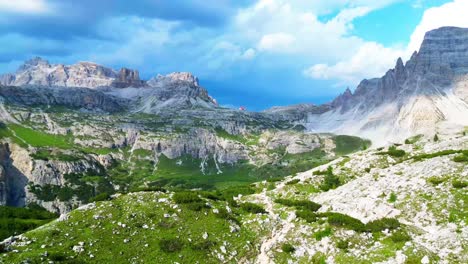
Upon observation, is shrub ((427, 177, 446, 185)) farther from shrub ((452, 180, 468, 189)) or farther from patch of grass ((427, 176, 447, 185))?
shrub ((452, 180, 468, 189))

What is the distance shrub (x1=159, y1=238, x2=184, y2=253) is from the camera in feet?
122

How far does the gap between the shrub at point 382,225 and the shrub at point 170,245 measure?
17.5 meters

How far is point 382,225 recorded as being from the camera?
120 feet

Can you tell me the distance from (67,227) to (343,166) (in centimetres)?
4745

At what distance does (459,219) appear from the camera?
35.9m

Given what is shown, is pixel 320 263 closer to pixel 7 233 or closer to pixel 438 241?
pixel 438 241

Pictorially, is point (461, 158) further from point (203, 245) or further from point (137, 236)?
point (137, 236)

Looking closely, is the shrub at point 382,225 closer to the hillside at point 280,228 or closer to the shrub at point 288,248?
the hillside at point 280,228

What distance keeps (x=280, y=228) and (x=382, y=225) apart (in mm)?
10374

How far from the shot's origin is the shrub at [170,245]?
37122 mm

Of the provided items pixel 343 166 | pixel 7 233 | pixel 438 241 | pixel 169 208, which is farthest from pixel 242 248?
pixel 343 166

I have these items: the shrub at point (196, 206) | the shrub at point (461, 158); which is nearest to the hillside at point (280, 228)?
the shrub at point (461, 158)

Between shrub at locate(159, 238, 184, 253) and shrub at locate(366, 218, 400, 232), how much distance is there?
1747 centimetres

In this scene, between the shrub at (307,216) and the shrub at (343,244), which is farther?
the shrub at (307,216)
